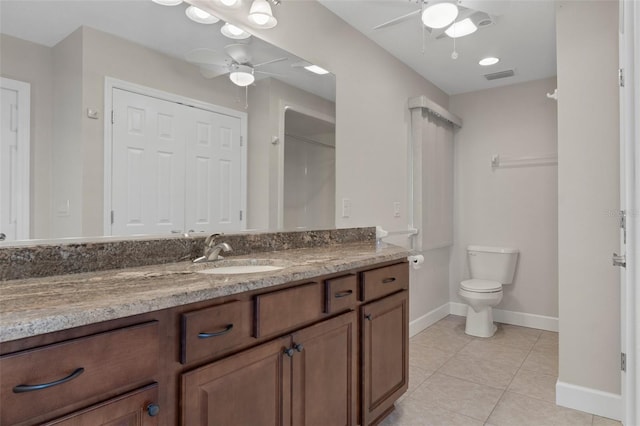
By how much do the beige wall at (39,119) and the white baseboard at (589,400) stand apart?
267 cm

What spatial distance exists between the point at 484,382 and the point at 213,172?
7.06 ft

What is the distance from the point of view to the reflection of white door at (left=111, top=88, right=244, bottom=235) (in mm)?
1432

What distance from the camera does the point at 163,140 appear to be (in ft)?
5.10

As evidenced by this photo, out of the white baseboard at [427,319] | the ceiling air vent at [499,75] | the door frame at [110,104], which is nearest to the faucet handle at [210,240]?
the door frame at [110,104]

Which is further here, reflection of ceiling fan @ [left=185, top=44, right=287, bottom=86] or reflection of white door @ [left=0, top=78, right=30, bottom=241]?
reflection of ceiling fan @ [left=185, top=44, right=287, bottom=86]

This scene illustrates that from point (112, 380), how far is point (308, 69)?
76.7 inches

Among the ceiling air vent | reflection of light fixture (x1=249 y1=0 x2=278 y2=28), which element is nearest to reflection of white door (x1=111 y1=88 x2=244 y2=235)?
reflection of light fixture (x1=249 y1=0 x2=278 y2=28)

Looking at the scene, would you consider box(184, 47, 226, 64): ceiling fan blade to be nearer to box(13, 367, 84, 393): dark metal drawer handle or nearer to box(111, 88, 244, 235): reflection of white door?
box(111, 88, 244, 235): reflection of white door

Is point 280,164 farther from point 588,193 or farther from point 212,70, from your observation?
point 588,193

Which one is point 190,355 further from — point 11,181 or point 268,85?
point 268,85

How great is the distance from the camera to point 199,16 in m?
1.68

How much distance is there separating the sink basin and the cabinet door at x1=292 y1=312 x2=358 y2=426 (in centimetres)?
31

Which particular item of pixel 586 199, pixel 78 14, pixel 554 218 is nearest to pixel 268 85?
pixel 78 14

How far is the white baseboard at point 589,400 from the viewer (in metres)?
2.04
